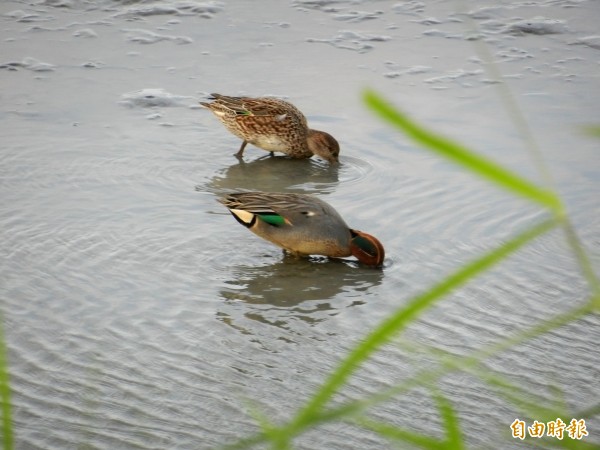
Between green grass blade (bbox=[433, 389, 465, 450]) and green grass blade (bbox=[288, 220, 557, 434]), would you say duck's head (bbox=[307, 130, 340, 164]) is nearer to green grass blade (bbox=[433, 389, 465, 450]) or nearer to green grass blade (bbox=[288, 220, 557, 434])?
green grass blade (bbox=[433, 389, 465, 450])

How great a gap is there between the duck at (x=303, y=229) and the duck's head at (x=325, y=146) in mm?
A: 1789

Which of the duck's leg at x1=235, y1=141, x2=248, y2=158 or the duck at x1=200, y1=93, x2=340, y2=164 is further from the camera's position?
→ the duck's leg at x1=235, y1=141, x2=248, y2=158

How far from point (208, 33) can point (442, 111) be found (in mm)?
3006

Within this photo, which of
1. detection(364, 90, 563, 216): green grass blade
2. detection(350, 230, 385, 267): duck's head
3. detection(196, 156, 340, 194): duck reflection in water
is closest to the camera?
detection(364, 90, 563, 216): green grass blade

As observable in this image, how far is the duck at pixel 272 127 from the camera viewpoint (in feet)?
28.5

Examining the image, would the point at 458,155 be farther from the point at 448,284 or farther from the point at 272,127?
the point at 272,127

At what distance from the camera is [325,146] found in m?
8.60

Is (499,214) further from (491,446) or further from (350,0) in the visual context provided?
(350,0)

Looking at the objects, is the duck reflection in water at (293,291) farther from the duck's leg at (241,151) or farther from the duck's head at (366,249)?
the duck's leg at (241,151)

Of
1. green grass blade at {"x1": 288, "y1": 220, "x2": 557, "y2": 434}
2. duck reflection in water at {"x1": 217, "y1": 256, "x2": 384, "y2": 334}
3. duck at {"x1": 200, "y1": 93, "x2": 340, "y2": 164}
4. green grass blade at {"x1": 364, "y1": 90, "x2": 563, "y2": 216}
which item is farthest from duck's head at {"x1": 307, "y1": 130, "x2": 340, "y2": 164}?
green grass blade at {"x1": 364, "y1": 90, "x2": 563, "y2": 216}

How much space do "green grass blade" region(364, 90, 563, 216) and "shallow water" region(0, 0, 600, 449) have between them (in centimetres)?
176

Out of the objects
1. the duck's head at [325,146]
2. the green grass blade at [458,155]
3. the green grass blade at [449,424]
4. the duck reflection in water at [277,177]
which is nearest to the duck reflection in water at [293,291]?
the duck reflection in water at [277,177]

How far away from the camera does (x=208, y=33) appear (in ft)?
36.5

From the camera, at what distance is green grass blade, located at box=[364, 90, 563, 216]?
1.25 metres
